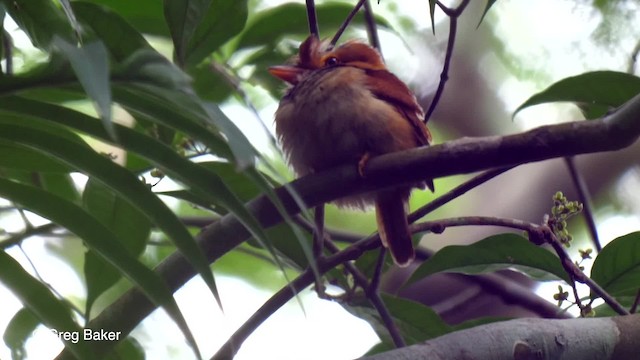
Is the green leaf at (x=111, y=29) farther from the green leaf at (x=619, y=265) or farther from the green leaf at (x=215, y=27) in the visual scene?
the green leaf at (x=619, y=265)

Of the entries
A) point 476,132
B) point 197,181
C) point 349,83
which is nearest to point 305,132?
point 349,83

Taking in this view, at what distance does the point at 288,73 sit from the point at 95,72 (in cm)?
160

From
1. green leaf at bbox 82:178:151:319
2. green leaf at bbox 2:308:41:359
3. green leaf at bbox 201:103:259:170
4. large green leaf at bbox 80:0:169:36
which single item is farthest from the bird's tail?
green leaf at bbox 201:103:259:170

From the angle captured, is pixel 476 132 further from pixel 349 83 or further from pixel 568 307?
pixel 568 307

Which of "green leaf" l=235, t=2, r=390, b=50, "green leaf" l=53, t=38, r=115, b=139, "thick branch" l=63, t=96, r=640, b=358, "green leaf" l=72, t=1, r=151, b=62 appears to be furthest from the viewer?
"green leaf" l=235, t=2, r=390, b=50

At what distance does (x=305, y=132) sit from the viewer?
223 centimetres

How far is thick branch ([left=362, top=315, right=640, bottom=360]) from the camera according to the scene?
50.1 inches

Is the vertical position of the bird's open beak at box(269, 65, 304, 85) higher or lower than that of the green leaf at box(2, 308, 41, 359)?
higher

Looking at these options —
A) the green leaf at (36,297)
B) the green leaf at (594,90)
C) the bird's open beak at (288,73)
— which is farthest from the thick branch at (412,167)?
the bird's open beak at (288,73)

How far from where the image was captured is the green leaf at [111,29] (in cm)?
159

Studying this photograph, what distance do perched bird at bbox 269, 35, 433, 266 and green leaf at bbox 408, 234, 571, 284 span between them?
0.80ft

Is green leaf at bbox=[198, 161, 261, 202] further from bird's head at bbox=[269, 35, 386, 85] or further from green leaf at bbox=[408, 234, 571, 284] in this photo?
bird's head at bbox=[269, 35, 386, 85]

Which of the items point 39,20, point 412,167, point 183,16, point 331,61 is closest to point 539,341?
point 412,167

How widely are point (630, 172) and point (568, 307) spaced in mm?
1673
